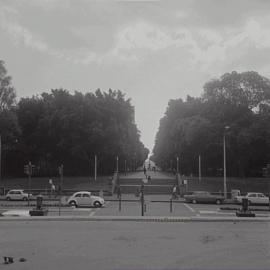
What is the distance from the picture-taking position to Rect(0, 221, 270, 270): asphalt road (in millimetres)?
14086

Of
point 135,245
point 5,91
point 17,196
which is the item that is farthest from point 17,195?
point 135,245

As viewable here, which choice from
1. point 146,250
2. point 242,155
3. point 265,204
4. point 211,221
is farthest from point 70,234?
point 242,155

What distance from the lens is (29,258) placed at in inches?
588

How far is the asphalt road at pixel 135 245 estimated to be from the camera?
1409 cm

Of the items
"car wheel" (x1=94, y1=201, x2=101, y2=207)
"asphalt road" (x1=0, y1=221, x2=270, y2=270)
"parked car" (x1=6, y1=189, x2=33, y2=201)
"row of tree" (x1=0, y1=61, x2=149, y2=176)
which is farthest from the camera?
"row of tree" (x1=0, y1=61, x2=149, y2=176)

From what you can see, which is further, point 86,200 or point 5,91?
point 5,91

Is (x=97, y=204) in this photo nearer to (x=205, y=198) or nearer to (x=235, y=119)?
(x=205, y=198)

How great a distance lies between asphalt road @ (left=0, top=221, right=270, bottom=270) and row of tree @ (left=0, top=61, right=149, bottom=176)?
52.6m

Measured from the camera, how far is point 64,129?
263 feet

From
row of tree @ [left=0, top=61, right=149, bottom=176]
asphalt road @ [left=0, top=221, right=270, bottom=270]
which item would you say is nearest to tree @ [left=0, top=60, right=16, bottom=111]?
row of tree @ [left=0, top=61, right=149, bottom=176]

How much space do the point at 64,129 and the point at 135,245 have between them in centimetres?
6372

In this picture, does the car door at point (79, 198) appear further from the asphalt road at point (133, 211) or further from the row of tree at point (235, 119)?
the row of tree at point (235, 119)

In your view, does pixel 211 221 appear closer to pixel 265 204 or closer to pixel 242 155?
pixel 265 204

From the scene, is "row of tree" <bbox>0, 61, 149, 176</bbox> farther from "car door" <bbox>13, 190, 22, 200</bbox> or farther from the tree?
"car door" <bbox>13, 190, 22, 200</bbox>
